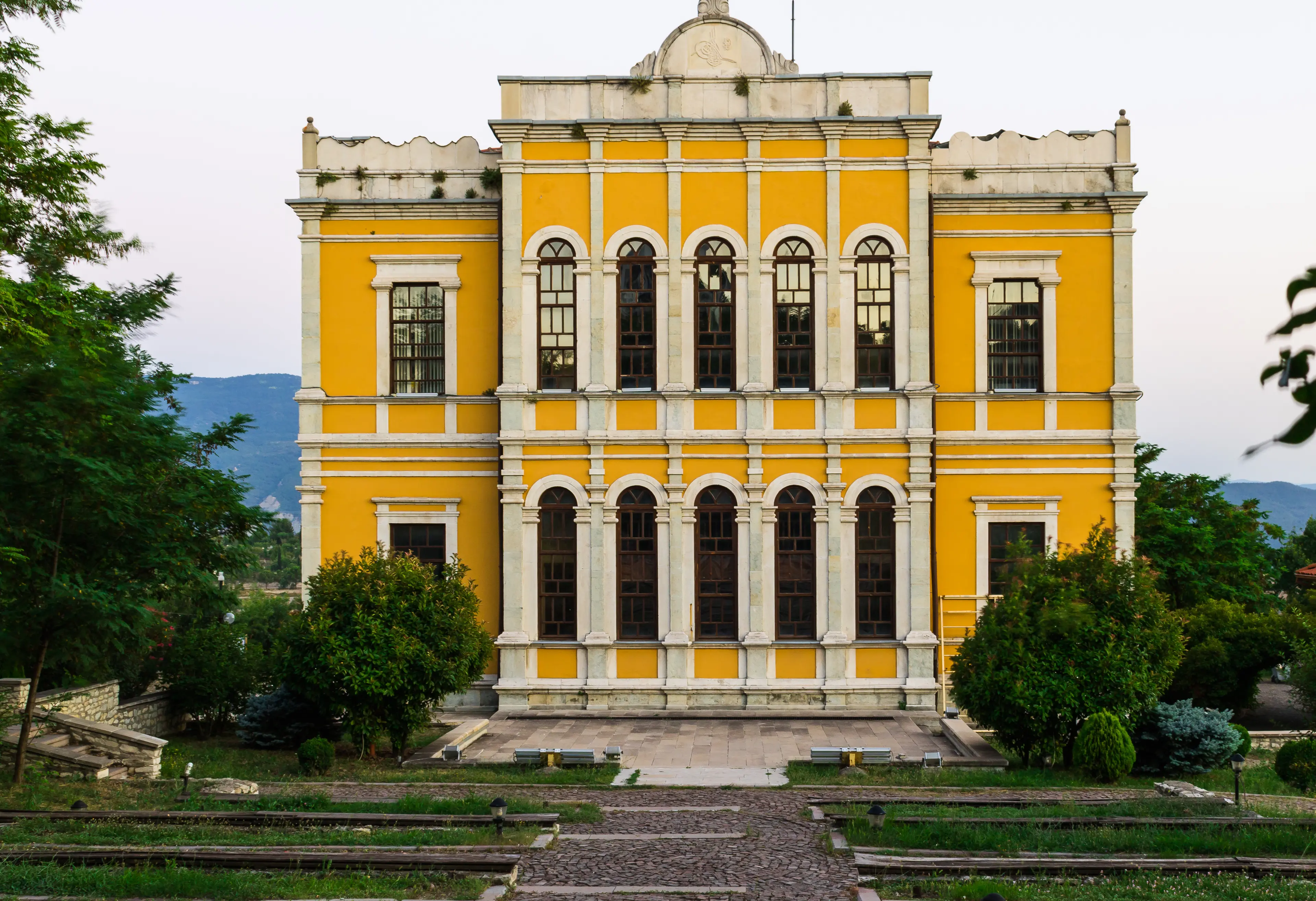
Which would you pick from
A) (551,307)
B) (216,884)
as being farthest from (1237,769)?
(551,307)

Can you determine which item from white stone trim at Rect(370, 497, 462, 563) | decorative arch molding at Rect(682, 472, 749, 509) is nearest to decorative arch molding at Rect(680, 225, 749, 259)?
decorative arch molding at Rect(682, 472, 749, 509)

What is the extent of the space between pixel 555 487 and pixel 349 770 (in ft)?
23.2

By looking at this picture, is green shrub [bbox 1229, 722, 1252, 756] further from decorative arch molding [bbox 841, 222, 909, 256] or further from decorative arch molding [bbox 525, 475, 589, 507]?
decorative arch molding [bbox 525, 475, 589, 507]

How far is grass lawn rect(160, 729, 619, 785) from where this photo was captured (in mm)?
16844

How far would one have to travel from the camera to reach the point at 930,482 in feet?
74.2

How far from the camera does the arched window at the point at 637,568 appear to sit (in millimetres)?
22812

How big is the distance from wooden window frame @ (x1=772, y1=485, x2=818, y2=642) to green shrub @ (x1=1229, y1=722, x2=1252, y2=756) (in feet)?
24.1

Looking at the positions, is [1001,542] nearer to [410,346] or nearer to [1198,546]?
[1198,546]

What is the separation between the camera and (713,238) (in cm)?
2309

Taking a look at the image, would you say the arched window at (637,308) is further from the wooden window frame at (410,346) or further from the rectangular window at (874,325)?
the rectangular window at (874,325)

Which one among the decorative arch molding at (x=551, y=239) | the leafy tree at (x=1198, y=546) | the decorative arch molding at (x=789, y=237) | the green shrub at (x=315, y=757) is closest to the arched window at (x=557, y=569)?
the decorative arch molding at (x=551, y=239)

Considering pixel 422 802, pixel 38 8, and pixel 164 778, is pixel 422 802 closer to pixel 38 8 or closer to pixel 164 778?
pixel 164 778

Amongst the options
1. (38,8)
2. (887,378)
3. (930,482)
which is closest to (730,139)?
(887,378)

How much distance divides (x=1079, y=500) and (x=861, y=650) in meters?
5.53
